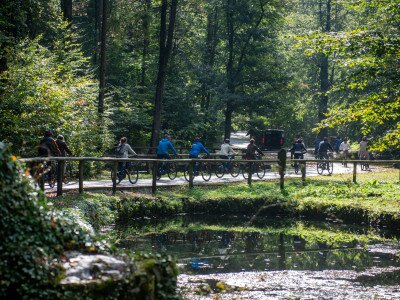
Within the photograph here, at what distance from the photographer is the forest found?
73.0 ft

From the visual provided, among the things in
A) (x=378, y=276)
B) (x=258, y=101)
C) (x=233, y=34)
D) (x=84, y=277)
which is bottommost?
(x=378, y=276)

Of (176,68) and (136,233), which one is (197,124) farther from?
(136,233)

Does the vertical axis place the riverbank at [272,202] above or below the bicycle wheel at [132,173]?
below

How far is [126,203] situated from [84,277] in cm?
1431

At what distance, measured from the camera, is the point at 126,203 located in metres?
22.7

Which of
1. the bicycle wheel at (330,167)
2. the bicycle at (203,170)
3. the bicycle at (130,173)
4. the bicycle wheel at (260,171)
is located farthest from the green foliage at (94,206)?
the bicycle wheel at (330,167)

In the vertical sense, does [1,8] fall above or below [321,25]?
below

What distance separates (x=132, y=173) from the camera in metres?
25.4

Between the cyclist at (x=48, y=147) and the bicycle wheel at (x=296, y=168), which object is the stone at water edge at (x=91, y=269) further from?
the bicycle wheel at (x=296, y=168)

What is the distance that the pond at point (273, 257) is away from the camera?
550 inches

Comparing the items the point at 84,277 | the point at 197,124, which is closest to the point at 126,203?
the point at 84,277

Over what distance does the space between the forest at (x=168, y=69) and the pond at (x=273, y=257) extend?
3583mm

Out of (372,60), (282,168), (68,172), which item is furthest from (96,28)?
(372,60)

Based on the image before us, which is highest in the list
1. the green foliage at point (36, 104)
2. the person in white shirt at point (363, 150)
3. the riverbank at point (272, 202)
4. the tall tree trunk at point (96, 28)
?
the tall tree trunk at point (96, 28)
